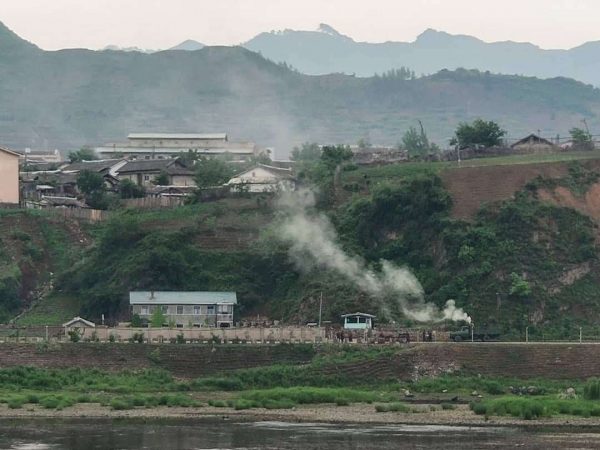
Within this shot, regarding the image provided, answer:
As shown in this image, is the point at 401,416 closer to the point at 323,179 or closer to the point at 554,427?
the point at 554,427

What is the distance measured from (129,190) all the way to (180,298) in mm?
20310

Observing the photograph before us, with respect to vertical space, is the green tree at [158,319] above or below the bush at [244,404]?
above

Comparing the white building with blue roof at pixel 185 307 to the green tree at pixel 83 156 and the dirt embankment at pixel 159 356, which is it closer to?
the dirt embankment at pixel 159 356

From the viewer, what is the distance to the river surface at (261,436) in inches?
2370

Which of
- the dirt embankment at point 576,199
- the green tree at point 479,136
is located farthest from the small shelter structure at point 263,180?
the dirt embankment at point 576,199

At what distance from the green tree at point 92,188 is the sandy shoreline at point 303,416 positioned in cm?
3618

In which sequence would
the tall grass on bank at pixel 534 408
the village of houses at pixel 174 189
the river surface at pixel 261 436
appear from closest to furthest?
the river surface at pixel 261 436
the tall grass on bank at pixel 534 408
the village of houses at pixel 174 189

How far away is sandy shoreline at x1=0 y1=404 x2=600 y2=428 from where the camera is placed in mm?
66500

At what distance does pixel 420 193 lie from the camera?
93.1 metres

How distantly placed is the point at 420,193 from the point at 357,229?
365 centimetres

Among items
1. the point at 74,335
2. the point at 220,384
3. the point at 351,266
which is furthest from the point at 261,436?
the point at 351,266

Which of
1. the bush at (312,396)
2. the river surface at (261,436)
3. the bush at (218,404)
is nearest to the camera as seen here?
the river surface at (261,436)

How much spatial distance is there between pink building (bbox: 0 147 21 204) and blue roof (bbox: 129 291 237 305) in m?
17.6

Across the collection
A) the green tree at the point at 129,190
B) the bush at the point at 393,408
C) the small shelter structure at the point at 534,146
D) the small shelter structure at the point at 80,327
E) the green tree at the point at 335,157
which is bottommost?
the bush at the point at 393,408
